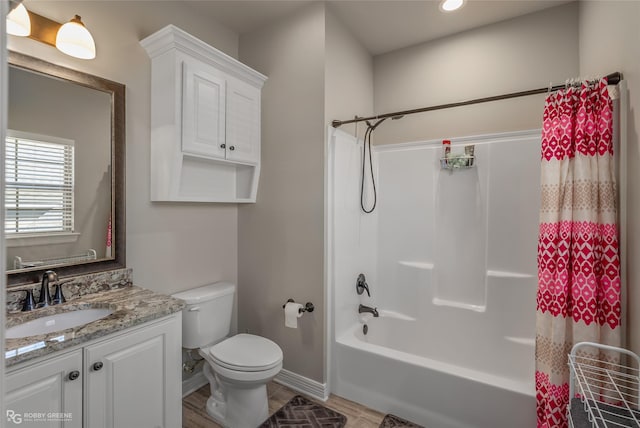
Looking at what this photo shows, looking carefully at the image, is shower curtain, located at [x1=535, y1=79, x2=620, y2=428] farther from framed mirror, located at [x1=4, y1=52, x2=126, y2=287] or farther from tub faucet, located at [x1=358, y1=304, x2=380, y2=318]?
framed mirror, located at [x1=4, y1=52, x2=126, y2=287]

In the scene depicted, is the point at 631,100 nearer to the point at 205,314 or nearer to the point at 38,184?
the point at 205,314

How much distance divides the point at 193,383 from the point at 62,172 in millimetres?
1648

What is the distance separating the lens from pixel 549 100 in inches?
64.9

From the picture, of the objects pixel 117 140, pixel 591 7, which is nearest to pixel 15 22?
pixel 117 140

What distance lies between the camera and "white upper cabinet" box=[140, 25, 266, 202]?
72.6 inches

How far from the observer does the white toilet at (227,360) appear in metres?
1.76

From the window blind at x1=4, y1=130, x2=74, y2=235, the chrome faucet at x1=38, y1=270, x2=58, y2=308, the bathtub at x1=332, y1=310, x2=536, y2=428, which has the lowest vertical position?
the bathtub at x1=332, y1=310, x2=536, y2=428

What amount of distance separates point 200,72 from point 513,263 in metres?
2.58

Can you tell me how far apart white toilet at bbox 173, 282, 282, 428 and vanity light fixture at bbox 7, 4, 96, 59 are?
1.50 m

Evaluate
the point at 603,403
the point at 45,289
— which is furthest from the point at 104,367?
the point at 603,403

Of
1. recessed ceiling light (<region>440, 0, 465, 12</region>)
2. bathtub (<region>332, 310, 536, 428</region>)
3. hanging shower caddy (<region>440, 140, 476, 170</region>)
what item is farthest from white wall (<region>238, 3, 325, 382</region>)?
hanging shower caddy (<region>440, 140, 476, 170</region>)

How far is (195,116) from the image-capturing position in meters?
1.92

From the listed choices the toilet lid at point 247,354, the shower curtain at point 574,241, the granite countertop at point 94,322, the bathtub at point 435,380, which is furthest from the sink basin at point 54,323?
the shower curtain at point 574,241

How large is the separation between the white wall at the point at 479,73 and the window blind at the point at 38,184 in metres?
2.36
